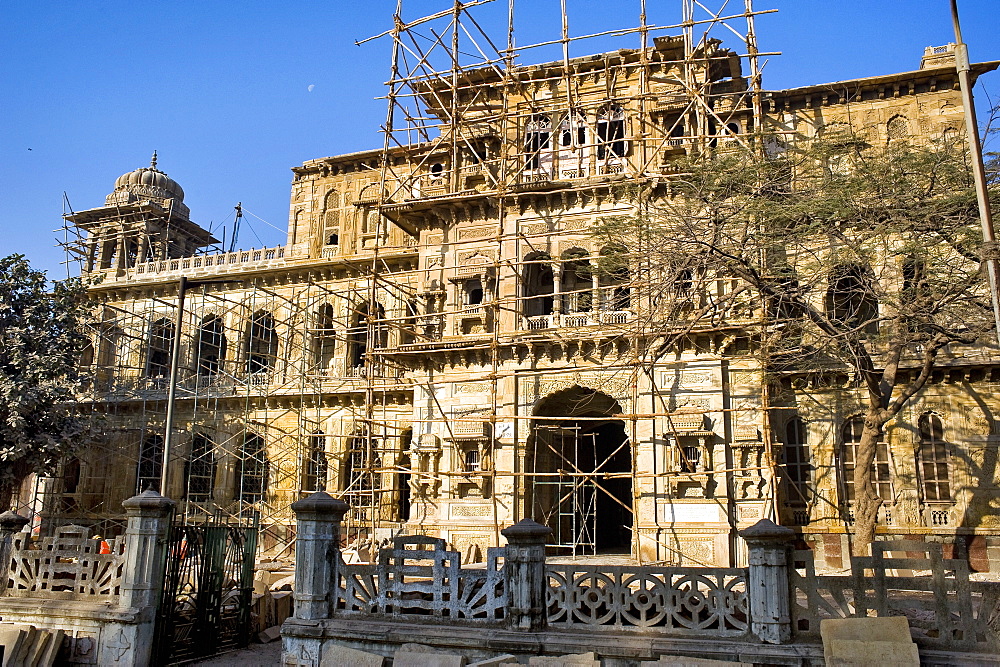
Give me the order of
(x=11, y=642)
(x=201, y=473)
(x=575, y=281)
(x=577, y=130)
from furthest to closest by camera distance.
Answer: (x=201, y=473) < (x=577, y=130) < (x=575, y=281) < (x=11, y=642)

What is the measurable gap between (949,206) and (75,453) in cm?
2334

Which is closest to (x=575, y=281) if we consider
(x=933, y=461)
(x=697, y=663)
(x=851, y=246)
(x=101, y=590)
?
(x=851, y=246)

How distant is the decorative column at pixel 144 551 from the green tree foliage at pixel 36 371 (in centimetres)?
1302

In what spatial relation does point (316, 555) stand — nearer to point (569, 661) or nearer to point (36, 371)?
point (569, 661)

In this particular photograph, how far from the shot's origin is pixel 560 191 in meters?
22.5

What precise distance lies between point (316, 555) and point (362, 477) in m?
16.0

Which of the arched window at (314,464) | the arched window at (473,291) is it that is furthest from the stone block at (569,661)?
the arched window at (314,464)

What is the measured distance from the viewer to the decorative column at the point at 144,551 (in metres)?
12.1

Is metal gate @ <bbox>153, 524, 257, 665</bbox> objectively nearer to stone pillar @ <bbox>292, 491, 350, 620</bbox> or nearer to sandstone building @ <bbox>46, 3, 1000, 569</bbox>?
stone pillar @ <bbox>292, 491, 350, 620</bbox>

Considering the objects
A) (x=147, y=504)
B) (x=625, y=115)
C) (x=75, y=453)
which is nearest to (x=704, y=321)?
(x=625, y=115)

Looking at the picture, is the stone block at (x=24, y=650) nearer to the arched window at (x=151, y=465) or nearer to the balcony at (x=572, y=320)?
the balcony at (x=572, y=320)

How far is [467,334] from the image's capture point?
887 inches

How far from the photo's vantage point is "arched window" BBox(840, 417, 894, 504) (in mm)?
21625

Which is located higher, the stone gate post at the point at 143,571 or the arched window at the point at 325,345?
the arched window at the point at 325,345
